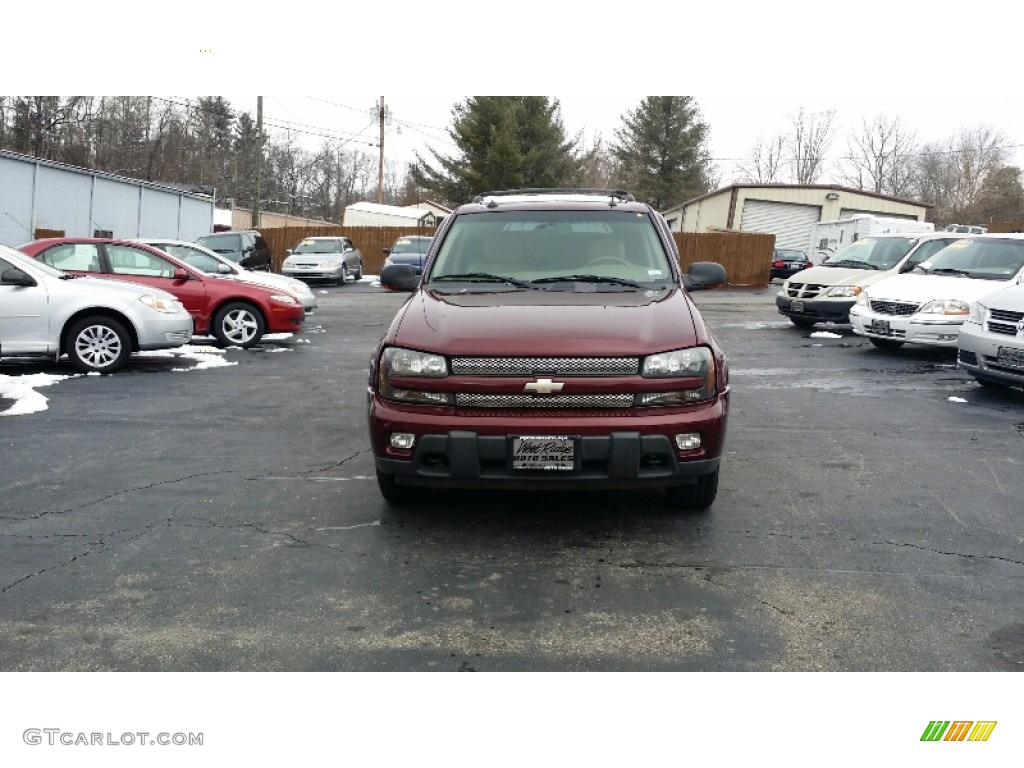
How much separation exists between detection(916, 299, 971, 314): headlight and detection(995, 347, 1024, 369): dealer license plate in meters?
3.24

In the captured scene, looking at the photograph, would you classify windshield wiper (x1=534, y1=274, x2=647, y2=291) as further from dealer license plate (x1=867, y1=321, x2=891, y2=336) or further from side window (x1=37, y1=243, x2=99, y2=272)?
side window (x1=37, y1=243, x2=99, y2=272)

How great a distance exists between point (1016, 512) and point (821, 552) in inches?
62.2

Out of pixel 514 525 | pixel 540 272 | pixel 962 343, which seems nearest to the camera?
pixel 514 525

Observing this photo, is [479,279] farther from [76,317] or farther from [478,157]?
[478,157]

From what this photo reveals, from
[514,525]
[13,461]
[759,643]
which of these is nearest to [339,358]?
[13,461]

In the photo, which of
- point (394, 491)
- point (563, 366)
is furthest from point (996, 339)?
point (394, 491)

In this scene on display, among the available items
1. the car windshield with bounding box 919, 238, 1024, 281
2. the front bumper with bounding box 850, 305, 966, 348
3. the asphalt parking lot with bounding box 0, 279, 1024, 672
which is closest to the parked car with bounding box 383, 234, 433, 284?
the front bumper with bounding box 850, 305, 966, 348

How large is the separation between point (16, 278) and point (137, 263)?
2.74m

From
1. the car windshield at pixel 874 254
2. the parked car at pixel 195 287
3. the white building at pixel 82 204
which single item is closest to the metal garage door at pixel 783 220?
the white building at pixel 82 204

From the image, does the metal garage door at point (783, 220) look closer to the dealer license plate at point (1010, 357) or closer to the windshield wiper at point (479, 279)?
the dealer license plate at point (1010, 357)

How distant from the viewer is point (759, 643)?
3.58m

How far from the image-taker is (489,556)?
4555 mm

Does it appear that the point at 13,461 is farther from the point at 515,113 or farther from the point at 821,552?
the point at 515,113

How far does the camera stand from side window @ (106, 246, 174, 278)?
12.5 metres
